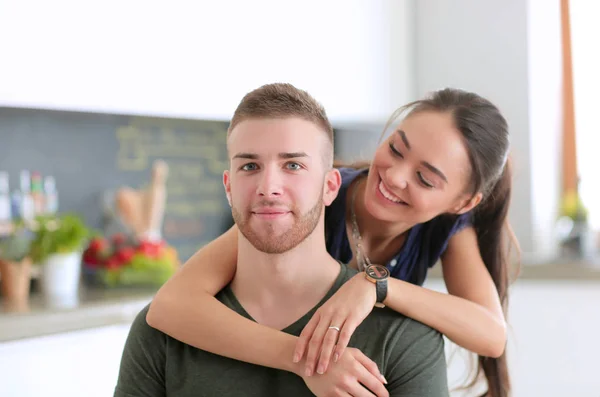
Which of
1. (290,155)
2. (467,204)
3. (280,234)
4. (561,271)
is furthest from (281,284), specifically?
(561,271)

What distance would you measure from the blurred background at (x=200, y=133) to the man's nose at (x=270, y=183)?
1169mm

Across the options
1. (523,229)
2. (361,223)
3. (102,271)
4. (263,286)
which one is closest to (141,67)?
(102,271)

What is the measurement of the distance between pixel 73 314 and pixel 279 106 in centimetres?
141

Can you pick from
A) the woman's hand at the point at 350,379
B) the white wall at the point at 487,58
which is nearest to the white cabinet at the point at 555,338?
the white wall at the point at 487,58

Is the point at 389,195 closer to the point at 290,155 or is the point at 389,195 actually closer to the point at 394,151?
the point at 394,151

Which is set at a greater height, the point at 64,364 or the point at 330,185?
the point at 330,185

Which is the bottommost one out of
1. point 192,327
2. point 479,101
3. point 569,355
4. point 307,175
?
point 569,355

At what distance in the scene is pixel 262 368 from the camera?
1284mm

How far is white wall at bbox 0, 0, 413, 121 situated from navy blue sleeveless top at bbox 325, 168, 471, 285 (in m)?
1.22

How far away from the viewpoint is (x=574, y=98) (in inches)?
141

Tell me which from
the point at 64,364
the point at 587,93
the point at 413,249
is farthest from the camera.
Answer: the point at 587,93

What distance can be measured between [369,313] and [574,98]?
8.65 ft

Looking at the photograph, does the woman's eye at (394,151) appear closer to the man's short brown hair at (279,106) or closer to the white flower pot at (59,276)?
the man's short brown hair at (279,106)

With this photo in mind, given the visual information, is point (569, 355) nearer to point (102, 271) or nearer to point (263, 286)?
point (102, 271)
